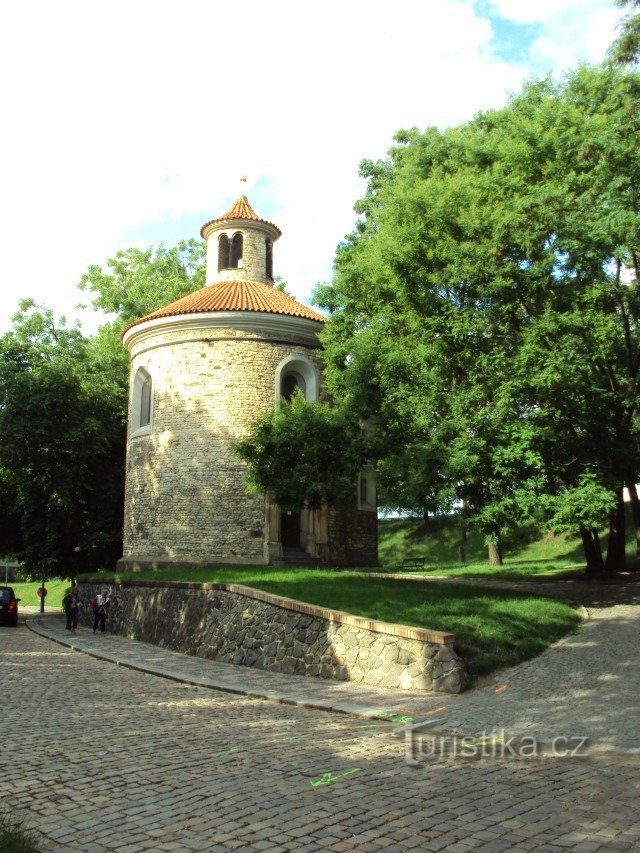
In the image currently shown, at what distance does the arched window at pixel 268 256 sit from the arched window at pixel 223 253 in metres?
1.52

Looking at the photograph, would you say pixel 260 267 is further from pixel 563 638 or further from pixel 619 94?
pixel 563 638

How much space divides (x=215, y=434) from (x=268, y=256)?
9.39 m

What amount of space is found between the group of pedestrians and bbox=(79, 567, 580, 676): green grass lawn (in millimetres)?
3384

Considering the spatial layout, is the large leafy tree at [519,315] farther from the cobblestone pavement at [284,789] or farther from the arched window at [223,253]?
the arched window at [223,253]

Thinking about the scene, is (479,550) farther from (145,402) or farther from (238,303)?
(238,303)

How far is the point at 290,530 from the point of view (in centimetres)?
2434

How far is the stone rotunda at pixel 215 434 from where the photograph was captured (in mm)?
22250

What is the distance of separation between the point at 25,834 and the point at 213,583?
37.0 feet

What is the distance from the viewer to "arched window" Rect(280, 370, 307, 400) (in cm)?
2453

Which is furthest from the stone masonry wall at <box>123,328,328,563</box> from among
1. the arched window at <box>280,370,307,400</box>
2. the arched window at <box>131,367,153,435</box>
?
the arched window at <box>131,367,153,435</box>

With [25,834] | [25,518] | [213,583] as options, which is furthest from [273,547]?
[25,834]

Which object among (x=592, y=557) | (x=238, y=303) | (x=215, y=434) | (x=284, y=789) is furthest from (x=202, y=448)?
(x=284, y=789)

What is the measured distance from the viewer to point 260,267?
93.0 ft

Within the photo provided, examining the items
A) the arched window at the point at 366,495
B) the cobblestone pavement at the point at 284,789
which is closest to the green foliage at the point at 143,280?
the arched window at the point at 366,495
